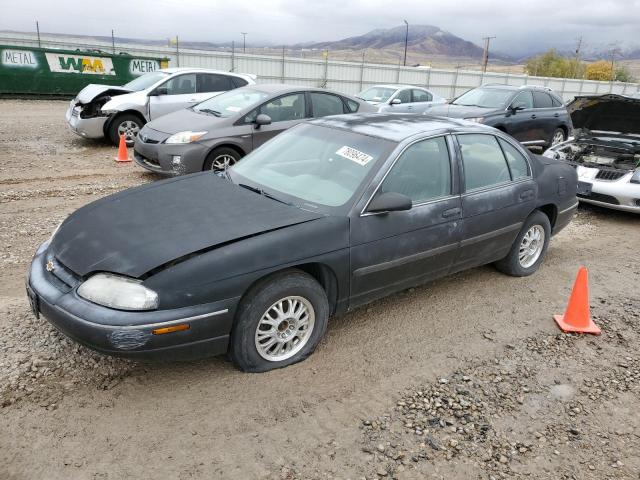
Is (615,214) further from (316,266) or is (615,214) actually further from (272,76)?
(272,76)

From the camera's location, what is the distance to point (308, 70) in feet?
84.0

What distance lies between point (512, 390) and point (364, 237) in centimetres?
139

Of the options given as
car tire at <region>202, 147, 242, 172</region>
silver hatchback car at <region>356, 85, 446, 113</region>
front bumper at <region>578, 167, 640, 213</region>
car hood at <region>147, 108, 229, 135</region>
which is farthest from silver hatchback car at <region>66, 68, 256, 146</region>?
front bumper at <region>578, 167, 640, 213</region>

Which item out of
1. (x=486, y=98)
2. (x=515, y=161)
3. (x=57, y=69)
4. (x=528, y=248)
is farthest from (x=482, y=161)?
(x=57, y=69)

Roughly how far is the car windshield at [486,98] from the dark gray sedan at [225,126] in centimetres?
438

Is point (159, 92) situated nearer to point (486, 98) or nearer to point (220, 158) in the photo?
point (220, 158)

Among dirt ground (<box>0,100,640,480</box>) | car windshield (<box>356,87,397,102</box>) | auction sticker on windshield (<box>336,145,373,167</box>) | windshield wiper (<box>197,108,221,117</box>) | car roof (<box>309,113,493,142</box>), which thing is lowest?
dirt ground (<box>0,100,640,480</box>)

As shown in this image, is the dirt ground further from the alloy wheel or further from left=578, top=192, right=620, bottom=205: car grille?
left=578, top=192, right=620, bottom=205: car grille

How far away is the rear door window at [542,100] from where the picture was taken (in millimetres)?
11719

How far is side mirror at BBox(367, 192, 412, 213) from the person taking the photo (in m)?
3.58

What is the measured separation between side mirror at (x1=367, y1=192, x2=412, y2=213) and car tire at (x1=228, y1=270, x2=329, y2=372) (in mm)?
662

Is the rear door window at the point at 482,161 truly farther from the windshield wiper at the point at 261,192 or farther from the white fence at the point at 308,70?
the white fence at the point at 308,70

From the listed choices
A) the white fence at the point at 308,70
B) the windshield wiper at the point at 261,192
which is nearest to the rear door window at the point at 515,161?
the windshield wiper at the point at 261,192

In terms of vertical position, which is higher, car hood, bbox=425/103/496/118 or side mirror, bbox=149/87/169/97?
side mirror, bbox=149/87/169/97
